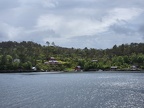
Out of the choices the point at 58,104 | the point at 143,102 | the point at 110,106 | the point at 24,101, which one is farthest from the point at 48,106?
the point at 143,102

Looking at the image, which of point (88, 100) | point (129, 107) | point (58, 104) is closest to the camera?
point (129, 107)

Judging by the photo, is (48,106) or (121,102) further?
(121,102)

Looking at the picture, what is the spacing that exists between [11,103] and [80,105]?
17.0m

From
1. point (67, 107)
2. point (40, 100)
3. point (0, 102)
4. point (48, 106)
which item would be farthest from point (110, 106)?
point (0, 102)

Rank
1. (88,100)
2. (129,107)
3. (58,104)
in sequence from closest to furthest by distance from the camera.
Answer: (129,107)
(58,104)
(88,100)

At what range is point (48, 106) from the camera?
68.4m

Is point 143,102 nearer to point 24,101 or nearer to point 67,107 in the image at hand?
point 67,107

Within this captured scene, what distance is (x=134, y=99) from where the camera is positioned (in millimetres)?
78062

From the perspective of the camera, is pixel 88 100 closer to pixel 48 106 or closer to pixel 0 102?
pixel 48 106

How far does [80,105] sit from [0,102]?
808 inches

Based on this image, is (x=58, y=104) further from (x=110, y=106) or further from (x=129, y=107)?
(x=129, y=107)

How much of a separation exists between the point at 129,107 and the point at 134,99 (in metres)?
12.0

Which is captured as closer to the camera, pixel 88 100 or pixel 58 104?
pixel 58 104

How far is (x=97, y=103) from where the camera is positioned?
72812 millimetres
